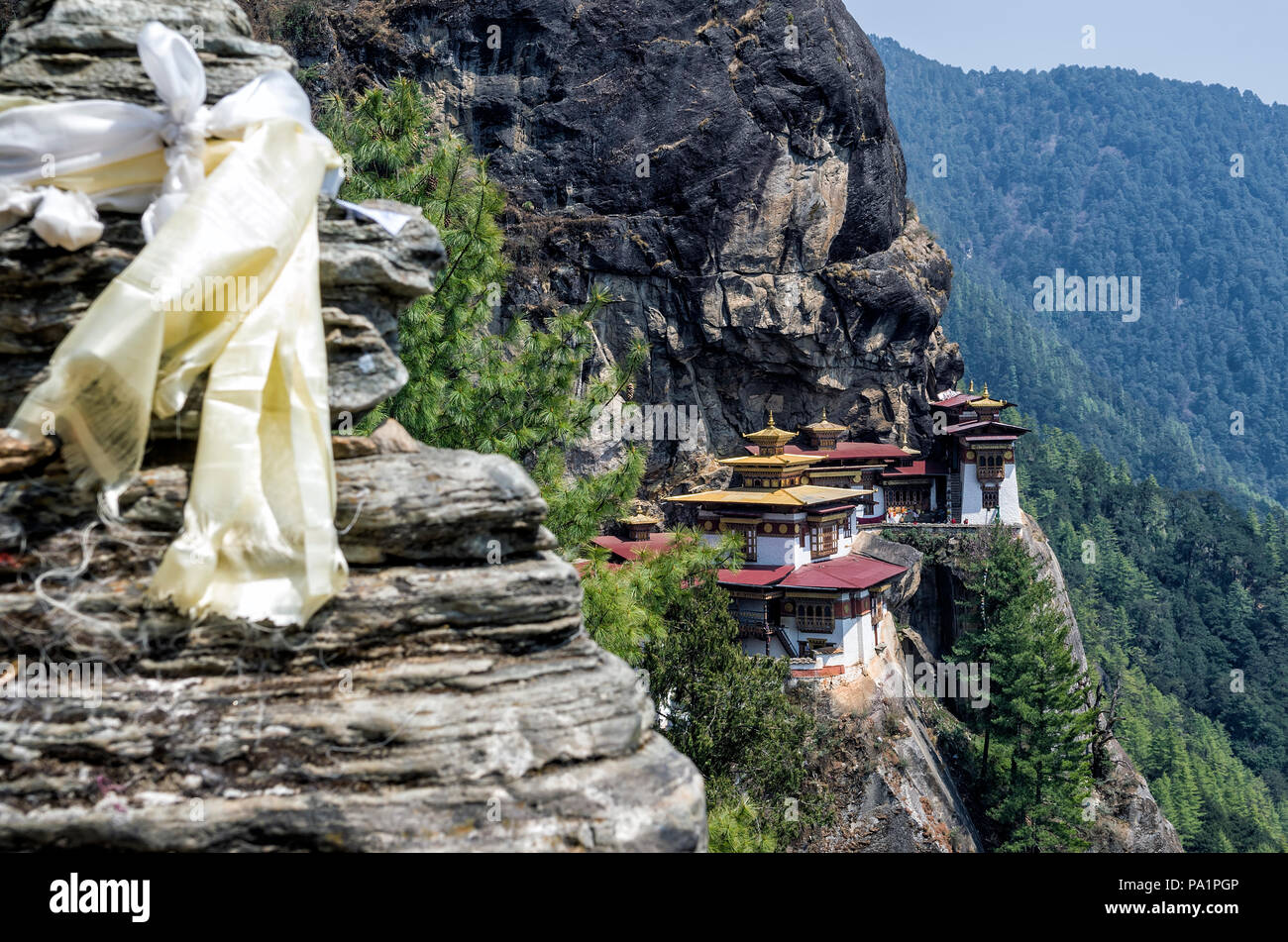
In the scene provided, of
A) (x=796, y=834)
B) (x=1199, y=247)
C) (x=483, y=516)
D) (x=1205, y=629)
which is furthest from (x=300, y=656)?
(x=1199, y=247)

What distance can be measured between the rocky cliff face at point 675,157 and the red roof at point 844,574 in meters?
7.94

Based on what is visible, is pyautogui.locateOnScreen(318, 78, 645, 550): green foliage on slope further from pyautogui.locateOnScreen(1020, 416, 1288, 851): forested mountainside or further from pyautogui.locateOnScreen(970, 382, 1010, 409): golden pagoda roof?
pyautogui.locateOnScreen(1020, 416, 1288, 851): forested mountainside

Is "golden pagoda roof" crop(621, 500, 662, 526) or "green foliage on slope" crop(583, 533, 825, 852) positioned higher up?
"golden pagoda roof" crop(621, 500, 662, 526)

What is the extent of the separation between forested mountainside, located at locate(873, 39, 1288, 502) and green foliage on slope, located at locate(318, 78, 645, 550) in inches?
4575

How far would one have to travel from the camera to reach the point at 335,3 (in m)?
31.7

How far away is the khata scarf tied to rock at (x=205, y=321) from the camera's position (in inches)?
Answer: 157

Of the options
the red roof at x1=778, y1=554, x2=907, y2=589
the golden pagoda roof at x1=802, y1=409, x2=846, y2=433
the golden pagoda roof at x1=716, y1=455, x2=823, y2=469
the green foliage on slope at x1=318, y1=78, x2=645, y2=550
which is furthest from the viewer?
the golden pagoda roof at x1=802, y1=409, x2=846, y2=433

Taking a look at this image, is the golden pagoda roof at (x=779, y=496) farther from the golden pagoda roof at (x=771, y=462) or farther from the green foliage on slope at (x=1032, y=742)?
the green foliage on slope at (x=1032, y=742)

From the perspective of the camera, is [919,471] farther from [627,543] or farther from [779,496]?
[627,543]

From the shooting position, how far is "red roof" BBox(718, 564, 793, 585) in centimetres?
2727

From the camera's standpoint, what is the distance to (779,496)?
29.4 m

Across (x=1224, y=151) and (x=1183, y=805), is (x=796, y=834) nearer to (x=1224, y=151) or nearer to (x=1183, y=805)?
(x=1183, y=805)

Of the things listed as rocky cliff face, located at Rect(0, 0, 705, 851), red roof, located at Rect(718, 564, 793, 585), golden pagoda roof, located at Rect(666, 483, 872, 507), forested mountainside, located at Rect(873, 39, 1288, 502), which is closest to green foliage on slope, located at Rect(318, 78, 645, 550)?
rocky cliff face, located at Rect(0, 0, 705, 851)

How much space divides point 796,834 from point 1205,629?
58790 mm
